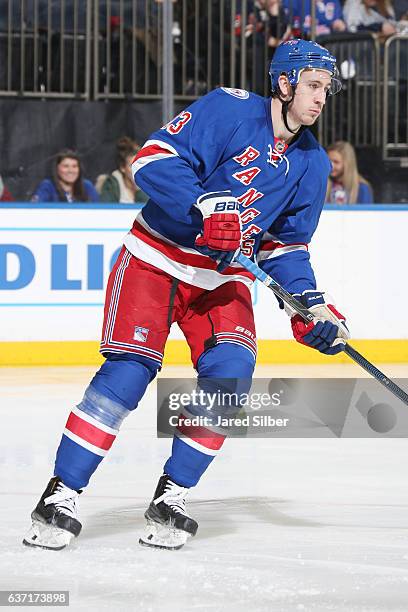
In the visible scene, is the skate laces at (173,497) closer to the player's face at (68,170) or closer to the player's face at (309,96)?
the player's face at (309,96)

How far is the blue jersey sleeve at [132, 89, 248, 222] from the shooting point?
2.95m

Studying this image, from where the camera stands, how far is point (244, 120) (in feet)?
10.00

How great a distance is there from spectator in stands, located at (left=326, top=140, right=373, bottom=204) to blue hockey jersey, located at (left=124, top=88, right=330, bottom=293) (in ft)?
13.6

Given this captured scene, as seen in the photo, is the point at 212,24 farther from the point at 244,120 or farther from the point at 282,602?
the point at 282,602

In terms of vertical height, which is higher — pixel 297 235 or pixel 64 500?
pixel 297 235

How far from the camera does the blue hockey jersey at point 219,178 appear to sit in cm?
298

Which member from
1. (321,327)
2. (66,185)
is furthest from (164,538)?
(66,185)

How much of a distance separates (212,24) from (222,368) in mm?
5211

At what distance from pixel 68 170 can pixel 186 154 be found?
A: 4.11 metres

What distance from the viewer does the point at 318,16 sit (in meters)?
8.27

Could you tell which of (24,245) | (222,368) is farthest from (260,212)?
(24,245)

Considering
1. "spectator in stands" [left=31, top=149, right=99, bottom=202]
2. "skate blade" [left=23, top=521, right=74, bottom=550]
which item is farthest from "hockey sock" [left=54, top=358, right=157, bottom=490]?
"spectator in stands" [left=31, top=149, right=99, bottom=202]

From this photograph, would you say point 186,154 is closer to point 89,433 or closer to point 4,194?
point 89,433

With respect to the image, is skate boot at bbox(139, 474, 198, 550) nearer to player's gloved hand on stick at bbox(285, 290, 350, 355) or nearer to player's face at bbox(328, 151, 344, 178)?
player's gloved hand on stick at bbox(285, 290, 350, 355)
